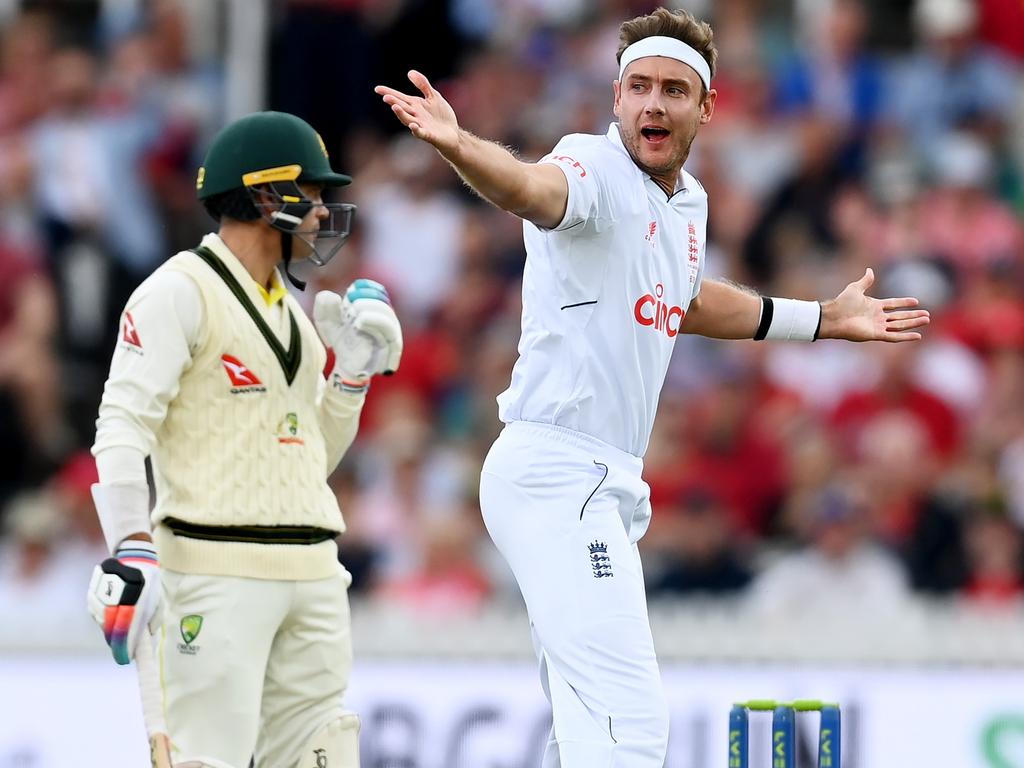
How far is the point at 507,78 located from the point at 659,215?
7.68 m

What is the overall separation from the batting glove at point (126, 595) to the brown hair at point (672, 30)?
79.9 inches

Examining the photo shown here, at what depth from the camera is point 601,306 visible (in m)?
5.89

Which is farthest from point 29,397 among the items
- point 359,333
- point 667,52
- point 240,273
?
point 667,52

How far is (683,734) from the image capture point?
872 centimetres

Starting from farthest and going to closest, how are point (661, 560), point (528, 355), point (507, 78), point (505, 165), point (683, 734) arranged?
point (507, 78) → point (661, 560) → point (683, 734) → point (528, 355) → point (505, 165)

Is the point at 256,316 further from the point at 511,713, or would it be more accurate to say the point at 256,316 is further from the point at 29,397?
the point at 29,397

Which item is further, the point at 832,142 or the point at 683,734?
the point at 832,142

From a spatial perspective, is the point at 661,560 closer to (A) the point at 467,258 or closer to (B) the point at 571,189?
(A) the point at 467,258

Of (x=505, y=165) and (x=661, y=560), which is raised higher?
(x=505, y=165)

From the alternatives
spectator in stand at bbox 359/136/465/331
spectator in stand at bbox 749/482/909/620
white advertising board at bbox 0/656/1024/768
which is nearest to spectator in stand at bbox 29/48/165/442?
spectator in stand at bbox 359/136/465/331

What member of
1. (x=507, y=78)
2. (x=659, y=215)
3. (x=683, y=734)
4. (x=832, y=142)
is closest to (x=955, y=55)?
(x=832, y=142)

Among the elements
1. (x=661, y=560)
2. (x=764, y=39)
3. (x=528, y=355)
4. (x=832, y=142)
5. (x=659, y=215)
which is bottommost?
(x=661, y=560)

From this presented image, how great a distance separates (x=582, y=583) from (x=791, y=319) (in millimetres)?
1482

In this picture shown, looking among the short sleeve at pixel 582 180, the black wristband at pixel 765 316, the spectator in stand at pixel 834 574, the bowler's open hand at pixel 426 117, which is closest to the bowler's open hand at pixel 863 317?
the black wristband at pixel 765 316
